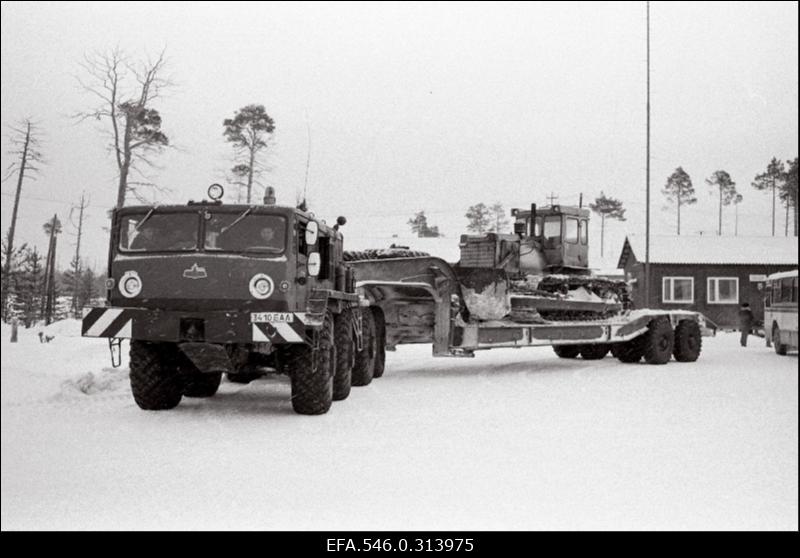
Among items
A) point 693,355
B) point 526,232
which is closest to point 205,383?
point 526,232

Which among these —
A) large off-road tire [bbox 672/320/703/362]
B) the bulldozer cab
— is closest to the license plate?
the bulldozer cab

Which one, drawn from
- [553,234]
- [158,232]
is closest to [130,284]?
[158,232]

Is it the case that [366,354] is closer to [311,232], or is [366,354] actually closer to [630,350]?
[311,232]

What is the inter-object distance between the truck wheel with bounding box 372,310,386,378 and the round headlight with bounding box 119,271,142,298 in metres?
5.11

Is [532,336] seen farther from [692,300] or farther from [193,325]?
[692,300]

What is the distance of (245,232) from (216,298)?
29.8 inches

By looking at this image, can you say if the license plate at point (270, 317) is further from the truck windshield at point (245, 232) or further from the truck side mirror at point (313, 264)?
the truck windshield at point (245, 232)

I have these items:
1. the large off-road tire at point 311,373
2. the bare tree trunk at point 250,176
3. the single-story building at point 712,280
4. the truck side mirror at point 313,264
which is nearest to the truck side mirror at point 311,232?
the truck side mirror at point 313,264

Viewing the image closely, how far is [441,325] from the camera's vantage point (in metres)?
12.9

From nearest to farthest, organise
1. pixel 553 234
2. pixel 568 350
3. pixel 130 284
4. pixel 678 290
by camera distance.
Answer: pixel 130 284 < pixel 553 234 < pixel 568 350 < pixel 678 290

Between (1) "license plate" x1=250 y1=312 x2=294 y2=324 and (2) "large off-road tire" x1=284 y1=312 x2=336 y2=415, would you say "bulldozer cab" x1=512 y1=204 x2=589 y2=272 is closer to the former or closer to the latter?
(2) "large off-road tire" x1=284 y1=312 x2=336 y2=415

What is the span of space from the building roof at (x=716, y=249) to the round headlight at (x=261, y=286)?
1329 inches

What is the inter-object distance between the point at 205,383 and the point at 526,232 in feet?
25.9

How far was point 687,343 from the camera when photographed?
17.2m
